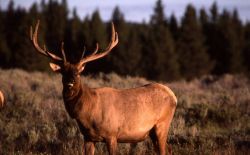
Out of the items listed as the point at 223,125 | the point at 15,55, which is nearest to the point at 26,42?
the point at 15,55

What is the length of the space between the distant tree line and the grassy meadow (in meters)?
21.3

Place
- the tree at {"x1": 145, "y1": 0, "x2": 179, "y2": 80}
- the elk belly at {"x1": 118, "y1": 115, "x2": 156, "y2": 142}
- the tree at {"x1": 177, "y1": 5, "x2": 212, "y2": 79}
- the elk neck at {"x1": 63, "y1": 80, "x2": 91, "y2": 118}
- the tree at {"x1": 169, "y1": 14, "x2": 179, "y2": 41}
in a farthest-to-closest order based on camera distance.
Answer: the tree at {"x1": 169, "y1": 14, "x2": 179, "y2": 41}
the tree at {"x1": 177, "y1": 5, "x2": 212, "y2": 79}
the tree at {"x1": 145, "y1": 0, "x2": 179, "y2": 80}
the elk belly at {"x1": 118, "y1": 115, "x2": 156, "y2": 142}
the elk neck at {"x1": 63, "y1": 80, "x2": 91, "y2": 118}

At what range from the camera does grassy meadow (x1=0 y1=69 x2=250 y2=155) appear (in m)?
9.49

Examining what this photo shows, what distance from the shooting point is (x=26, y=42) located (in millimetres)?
37062

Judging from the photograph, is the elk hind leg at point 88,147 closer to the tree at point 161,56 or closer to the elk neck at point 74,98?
the elk neck at point 74,98

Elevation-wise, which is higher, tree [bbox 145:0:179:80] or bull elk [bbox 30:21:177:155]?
bull elk [bbox 30:21:177:155]

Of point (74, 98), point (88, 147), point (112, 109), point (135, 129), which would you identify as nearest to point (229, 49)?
point (135, 129)

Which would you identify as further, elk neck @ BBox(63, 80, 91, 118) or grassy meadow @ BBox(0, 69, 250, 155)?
grassy meadow @ BBox(0, 69, 250, 155)

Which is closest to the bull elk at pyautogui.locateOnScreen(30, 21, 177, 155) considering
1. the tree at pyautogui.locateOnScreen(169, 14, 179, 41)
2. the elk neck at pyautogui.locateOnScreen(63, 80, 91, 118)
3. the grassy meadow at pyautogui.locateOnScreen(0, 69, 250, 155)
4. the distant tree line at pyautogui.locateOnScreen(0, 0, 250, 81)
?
the elk neck at pyautogui.locateOnScreen(63, 80, 91, 118)

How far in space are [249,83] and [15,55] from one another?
21087mm

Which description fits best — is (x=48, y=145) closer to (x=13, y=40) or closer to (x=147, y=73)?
(x=147, y=73)

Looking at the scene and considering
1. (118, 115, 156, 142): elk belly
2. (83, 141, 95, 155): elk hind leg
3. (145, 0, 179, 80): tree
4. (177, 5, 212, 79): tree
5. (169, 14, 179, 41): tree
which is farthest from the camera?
(169, 14, 179, 41): tree

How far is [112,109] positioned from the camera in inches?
302

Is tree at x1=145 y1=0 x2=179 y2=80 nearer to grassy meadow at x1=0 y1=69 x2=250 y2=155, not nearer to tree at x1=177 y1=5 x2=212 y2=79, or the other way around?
tree at x1=177 y1=5 x2=212 y2=79
